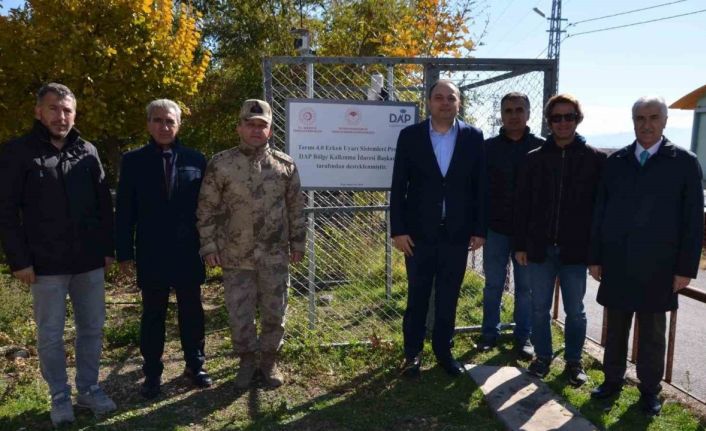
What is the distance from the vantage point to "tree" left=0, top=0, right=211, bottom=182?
738 cm

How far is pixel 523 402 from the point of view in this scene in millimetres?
3812

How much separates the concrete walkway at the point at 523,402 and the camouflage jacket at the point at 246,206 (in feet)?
5.90

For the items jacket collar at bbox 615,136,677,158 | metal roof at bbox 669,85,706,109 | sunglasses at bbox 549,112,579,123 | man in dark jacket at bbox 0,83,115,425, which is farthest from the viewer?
metal roof at bbox 669,85,706,109

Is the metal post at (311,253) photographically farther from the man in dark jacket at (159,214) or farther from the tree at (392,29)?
the tree at (392,29)

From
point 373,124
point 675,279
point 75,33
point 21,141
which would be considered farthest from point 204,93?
point 675,279

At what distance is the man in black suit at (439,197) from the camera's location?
154 inches

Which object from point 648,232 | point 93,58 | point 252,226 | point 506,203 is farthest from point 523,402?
point 93,58

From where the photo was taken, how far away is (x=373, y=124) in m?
4.48

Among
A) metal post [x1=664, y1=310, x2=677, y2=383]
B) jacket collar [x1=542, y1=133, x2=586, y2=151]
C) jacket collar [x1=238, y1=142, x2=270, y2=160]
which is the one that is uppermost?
jacket collar [x1=542, y1=133, x2=586, y2=151]

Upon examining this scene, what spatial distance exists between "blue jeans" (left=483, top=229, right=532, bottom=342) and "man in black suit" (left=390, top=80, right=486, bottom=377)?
2.19 feet

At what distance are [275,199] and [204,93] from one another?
7.77 metres

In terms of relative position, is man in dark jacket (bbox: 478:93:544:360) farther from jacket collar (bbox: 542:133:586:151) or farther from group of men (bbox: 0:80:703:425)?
jacket collar (bbox: 542:133:586:151)


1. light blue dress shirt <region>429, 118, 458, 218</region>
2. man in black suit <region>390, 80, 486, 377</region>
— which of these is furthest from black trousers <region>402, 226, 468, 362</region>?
Result: light blue dress shirt <region>429, 118, 458, 218</region>

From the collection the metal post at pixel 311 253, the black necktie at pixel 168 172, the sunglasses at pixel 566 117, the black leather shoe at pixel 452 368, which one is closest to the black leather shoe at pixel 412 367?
the black leather shoe at pixel 452 368
